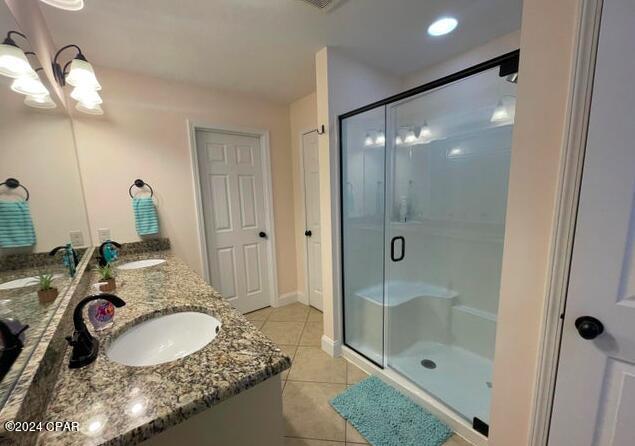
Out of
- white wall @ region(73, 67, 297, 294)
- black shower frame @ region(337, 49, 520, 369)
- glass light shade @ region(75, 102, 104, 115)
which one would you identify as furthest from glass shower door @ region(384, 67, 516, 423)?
glass light shade @ region(75, 102, 104, 115)

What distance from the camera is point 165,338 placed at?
1060 mm

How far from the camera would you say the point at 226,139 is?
2555 mm

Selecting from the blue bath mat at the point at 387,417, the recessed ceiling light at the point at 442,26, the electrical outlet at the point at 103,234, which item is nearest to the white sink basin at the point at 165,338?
the blue bath mat at the point at 387,417

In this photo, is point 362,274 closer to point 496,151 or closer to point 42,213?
point 496,151

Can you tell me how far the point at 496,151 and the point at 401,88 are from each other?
1.02 meters

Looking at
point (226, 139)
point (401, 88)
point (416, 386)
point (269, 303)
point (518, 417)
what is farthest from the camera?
point (269, 303)

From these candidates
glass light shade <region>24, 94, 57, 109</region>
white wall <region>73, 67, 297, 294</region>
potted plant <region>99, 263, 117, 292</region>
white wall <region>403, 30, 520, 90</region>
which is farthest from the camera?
white wall <region>73, 67, 297, 294</region>

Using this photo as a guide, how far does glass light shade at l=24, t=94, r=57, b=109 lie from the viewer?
3.40 ft

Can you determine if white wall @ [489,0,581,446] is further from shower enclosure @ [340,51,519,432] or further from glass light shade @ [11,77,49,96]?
glass light shade @ [11,77,49,96]

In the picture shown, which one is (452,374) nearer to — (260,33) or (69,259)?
(69,259)

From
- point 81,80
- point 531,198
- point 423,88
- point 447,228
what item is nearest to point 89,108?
point 81,80

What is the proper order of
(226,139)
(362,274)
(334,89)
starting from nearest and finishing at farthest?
(334,89) → (362,274) → (226,139)

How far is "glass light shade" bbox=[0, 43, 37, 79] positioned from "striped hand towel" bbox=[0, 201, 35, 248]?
450 mm

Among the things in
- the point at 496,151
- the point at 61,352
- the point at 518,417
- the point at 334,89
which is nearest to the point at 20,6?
the point at 61,352
